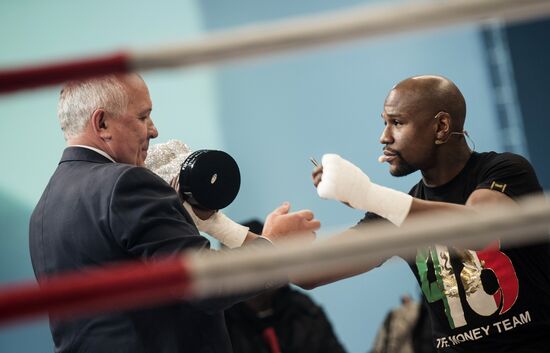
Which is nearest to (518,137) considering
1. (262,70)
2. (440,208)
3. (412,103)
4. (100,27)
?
(262,70)

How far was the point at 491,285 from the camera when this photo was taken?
2023 millimetres

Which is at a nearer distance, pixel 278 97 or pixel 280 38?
pixel 280 38

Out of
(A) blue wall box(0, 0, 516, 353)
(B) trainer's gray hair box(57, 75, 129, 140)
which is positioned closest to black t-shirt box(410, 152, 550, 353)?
(B) trainer's gray hair box(57, 75, 129, 140)

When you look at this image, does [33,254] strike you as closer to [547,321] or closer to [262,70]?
[547,321]

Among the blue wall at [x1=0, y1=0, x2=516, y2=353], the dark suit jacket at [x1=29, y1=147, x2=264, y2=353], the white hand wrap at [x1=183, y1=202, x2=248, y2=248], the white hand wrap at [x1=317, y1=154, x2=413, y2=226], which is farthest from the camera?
the blue wall at [x1=0, y1=0, x2=516, y2=353]

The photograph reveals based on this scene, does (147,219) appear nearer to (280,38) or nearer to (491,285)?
(491,285)

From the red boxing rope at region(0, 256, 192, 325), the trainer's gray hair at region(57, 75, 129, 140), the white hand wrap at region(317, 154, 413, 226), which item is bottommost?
the white hand wrap at region(317, 154, 413, 226)

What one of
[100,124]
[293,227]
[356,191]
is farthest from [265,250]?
[100,124]

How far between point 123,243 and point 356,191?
480mm

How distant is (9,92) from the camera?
2.78 feet

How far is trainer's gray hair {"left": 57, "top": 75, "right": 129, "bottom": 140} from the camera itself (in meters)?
1.93

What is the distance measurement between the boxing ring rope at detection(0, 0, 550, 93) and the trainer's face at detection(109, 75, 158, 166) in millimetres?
1090

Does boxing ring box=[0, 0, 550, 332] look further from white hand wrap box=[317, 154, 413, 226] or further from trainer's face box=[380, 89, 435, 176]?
trainer's face box=[380, 89, 435, 176]

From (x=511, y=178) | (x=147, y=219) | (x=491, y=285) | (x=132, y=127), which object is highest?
(x=132, y=127)
